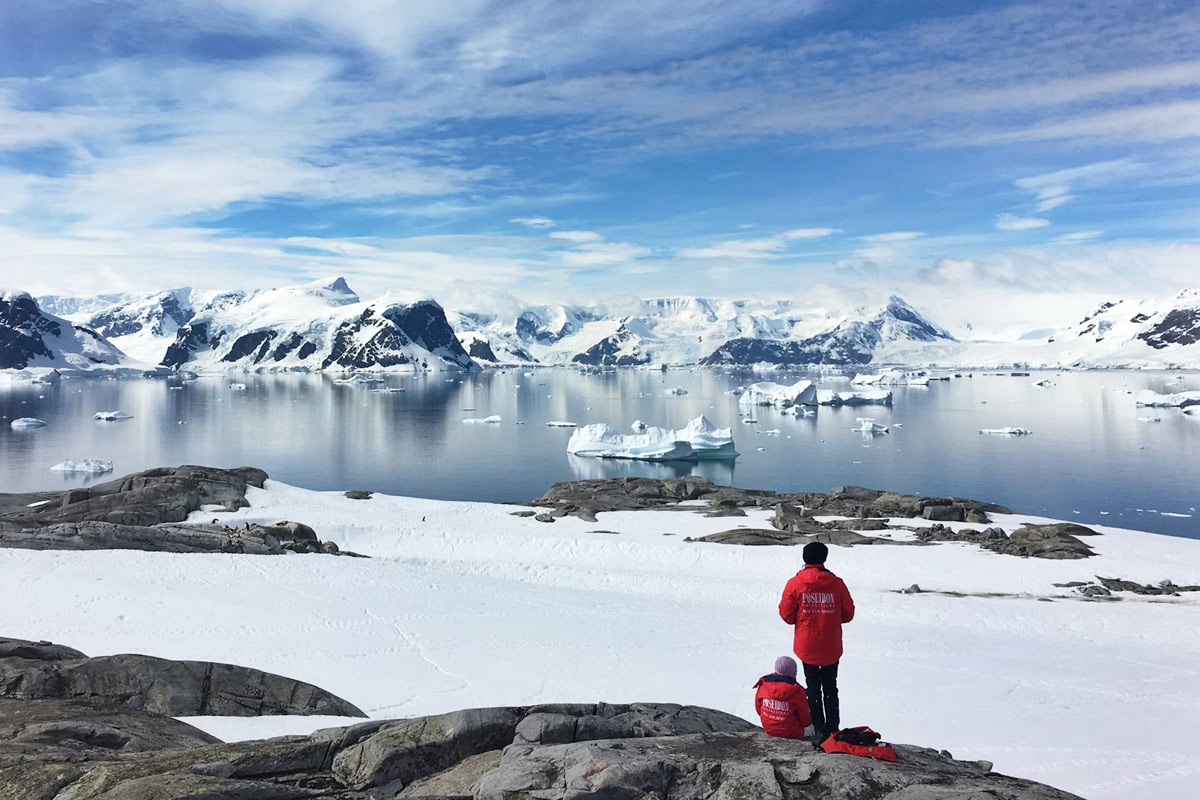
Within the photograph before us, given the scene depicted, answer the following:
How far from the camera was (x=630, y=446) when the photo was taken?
5934 centimetres

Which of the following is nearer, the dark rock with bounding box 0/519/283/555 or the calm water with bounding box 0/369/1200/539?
the dark rock with bounding box 0/519/283/555

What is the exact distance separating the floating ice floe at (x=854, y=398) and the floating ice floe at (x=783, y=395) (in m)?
5.73

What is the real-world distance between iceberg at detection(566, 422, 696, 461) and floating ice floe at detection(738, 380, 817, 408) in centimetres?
3886

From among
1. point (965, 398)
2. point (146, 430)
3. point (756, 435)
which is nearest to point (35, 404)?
point (146, 430)

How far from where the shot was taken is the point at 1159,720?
434 inches

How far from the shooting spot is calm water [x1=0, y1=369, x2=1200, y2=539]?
44.6 metres

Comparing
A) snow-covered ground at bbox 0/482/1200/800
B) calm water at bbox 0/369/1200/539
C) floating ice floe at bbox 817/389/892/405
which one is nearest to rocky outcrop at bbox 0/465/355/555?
snow-covered ground at bbox 0/482/1200/800

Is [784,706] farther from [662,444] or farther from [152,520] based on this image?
[662,444]

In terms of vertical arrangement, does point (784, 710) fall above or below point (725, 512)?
above

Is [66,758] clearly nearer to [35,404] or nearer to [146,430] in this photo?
[146,430]

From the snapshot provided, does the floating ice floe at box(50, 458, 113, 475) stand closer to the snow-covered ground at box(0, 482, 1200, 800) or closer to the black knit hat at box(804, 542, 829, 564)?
the snow-covered ground at box(0, 482, 1200, 800)

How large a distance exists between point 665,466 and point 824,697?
50.7 metres

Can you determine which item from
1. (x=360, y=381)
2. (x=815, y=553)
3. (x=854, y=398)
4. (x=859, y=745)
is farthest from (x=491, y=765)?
(x=360, y=381)

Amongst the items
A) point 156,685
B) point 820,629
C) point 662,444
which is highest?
point 820,629
